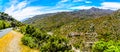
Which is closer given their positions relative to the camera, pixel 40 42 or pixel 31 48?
pixel 31 48

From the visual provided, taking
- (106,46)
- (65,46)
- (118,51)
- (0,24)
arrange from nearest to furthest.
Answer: (118,51), (106,46), (65,46), (0,24)

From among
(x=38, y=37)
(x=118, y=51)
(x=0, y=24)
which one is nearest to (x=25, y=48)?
(x=38, y=37)

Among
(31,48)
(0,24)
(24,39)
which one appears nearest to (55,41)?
(31,48)

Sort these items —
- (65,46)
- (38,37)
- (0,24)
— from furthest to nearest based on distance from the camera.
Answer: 1. (0,24)
2. (38,37)
3. (65,46)

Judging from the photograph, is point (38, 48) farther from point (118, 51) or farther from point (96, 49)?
point (118, 51)

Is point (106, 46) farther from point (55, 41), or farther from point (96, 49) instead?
point (55, 41)

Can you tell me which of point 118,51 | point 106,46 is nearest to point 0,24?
point 106,46

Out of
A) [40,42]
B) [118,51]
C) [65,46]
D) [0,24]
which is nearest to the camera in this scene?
[118,51]

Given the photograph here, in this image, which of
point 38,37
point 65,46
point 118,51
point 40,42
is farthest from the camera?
point 38,37

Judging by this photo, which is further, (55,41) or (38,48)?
(38,48)
